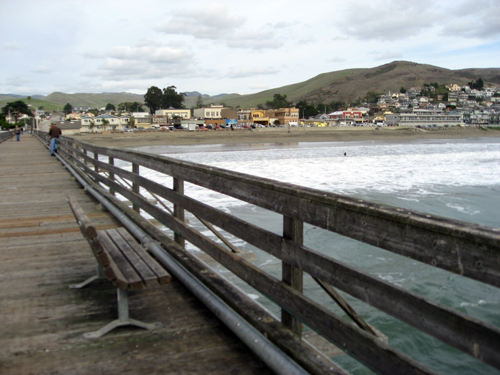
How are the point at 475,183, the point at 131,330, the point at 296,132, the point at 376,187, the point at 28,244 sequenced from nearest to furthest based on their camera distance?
the point at 131,330 → the point at 28,244 → the point at 376,187 → the point at 475,183 → the point at 296,132

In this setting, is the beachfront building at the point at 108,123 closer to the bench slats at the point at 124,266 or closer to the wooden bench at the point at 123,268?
the bench slats at the point at 124,266

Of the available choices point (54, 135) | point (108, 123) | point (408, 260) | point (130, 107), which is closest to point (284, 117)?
point (108, 123)

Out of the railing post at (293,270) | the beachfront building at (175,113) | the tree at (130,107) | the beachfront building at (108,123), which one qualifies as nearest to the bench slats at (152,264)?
the railing post at (293,270)

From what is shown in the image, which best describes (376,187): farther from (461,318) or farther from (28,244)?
(461,318)

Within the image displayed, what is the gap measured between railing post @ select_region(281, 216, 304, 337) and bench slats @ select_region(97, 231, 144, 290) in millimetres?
871

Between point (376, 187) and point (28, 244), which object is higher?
point (28, 244)

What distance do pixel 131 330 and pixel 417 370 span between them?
6.19 feet

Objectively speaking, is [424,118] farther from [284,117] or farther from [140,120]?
[140,120]

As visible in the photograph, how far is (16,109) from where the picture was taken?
500 ft

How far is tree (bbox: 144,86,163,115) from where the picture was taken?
150 metres

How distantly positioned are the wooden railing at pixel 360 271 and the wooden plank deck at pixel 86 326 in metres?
0.46

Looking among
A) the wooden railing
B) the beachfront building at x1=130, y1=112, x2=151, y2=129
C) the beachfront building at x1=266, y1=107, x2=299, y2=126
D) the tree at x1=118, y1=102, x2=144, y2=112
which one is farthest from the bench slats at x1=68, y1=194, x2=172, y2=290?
the tree at x1=118, y1=102, x2=144, y2=112

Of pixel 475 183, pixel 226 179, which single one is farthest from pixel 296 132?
pixel 226 179

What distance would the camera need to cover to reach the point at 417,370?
1.56m
